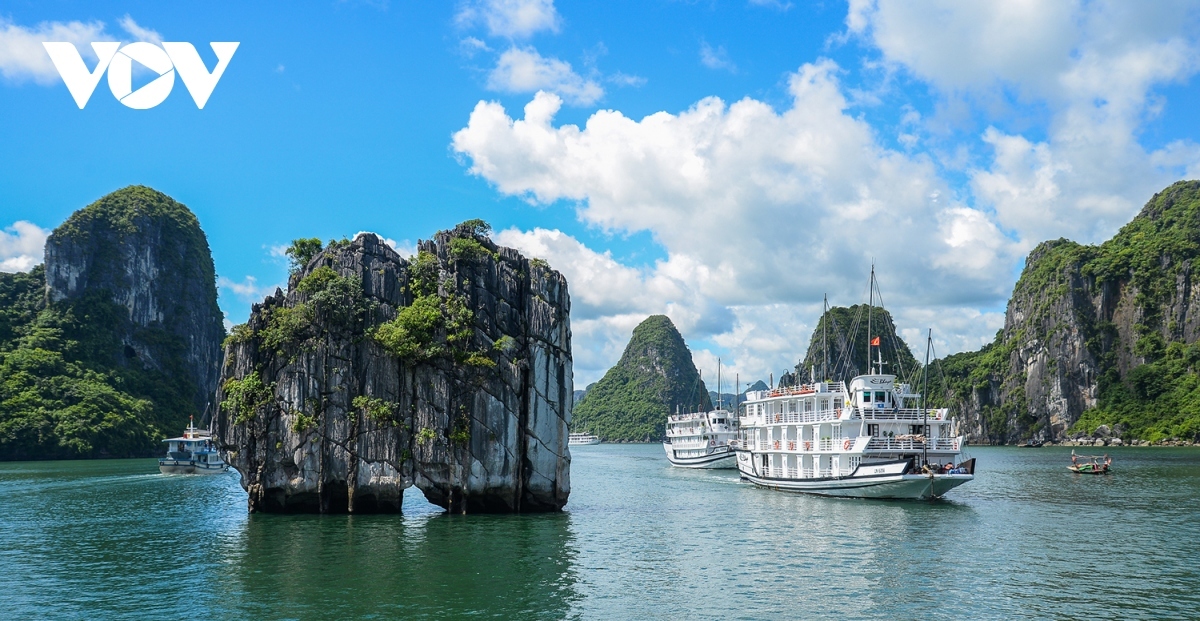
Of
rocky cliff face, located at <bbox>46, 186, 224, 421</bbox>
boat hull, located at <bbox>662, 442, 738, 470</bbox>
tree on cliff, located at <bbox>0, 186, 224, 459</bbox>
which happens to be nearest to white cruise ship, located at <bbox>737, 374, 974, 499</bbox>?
boat hull, located at <bbox>662, 442, 738, 470</bbox>

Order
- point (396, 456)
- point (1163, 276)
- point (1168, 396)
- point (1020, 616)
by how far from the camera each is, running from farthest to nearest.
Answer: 1. point (1163, 276)
2. point (1168, 396)
3. point (396, 456)
4. point (1020, 616)

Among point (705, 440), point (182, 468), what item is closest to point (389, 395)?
point (182, 468)

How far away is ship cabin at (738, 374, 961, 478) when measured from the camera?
51.6 m

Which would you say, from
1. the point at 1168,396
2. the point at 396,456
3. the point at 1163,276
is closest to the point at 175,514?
the point at 396,456

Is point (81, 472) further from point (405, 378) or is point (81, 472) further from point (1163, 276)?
point (1163, 276)

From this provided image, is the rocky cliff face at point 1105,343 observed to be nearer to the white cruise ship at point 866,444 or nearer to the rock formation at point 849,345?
the rock formation at point 849,345

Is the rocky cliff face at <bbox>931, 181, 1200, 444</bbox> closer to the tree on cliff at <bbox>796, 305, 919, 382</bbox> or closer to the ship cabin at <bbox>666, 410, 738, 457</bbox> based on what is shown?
the tree on cliff at <bbox>796, 305, 919, 382</bbox>

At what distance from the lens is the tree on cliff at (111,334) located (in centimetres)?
10981

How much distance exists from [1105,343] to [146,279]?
18519 centimetres

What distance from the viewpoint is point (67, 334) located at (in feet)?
427

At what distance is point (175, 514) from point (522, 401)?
68.5ft

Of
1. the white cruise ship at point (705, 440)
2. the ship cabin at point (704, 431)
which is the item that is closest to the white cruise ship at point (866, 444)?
the white cruise ship at point (705, 440)

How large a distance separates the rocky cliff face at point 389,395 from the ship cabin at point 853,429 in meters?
20.6

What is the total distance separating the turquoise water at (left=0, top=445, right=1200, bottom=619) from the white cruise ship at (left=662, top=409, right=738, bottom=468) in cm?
3706
